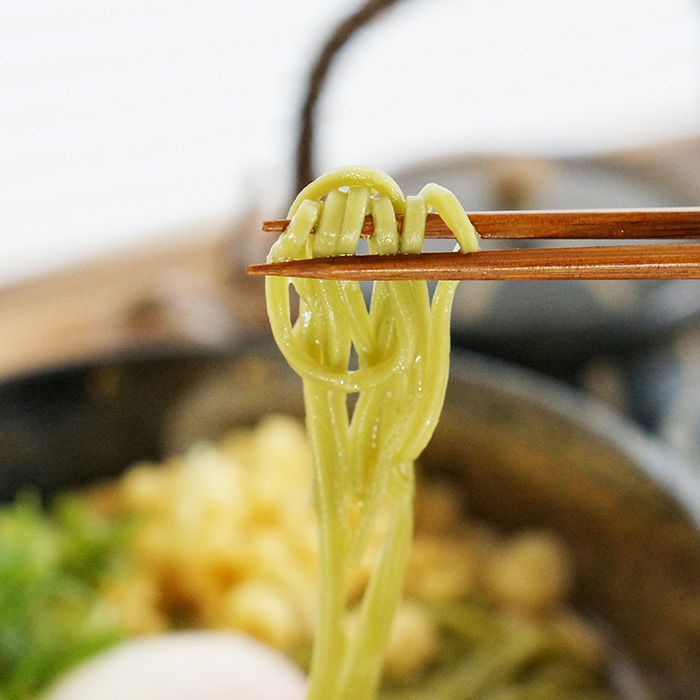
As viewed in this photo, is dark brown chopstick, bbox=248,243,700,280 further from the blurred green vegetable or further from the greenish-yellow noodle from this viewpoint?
the blurred green vegetable

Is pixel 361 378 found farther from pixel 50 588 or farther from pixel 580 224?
pixel 50 588

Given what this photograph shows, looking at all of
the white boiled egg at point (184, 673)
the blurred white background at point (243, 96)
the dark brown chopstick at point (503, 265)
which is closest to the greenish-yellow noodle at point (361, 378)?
the dark brown chopstick at point (503, 265)

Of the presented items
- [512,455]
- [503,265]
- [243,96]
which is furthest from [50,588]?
[243,96]

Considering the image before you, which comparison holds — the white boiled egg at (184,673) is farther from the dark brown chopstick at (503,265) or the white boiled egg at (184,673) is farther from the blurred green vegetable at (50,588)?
the dark brown chopstick at (503,265)

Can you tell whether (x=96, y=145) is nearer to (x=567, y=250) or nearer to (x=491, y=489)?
(x=491, y=489)

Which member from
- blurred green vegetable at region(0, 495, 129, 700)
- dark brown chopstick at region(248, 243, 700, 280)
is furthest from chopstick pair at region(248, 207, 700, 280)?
blurred green vegetable at region(0, 495, 129, 700)
